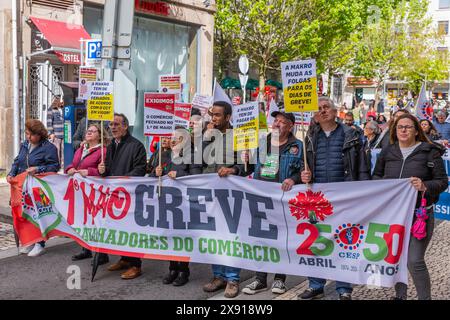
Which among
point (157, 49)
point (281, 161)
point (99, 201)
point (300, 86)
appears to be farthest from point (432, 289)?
point (157, 49)

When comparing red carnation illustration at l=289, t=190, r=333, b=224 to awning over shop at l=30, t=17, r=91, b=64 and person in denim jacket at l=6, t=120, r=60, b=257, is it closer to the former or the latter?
person in denim jacket at l=6, t=120, r=60, b=257

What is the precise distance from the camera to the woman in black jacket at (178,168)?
6246 mm

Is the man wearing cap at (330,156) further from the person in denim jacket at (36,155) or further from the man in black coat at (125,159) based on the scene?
the person in denim jacket at (36,155)

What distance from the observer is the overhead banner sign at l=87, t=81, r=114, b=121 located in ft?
22.3

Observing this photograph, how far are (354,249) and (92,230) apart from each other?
2.95 m

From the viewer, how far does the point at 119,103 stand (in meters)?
17.4

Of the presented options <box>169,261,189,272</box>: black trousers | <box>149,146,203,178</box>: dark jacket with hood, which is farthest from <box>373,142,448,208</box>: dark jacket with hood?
<box>169,261,189,272</box>: black trousers

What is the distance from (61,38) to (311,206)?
10.5 m

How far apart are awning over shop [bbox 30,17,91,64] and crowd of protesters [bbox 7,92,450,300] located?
7.07 meters

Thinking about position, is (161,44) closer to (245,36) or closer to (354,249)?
(245,36)

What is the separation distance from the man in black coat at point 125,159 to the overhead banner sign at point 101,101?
139 millimetres

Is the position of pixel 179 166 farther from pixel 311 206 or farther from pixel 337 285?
pixel 337 285

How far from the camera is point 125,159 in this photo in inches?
261
